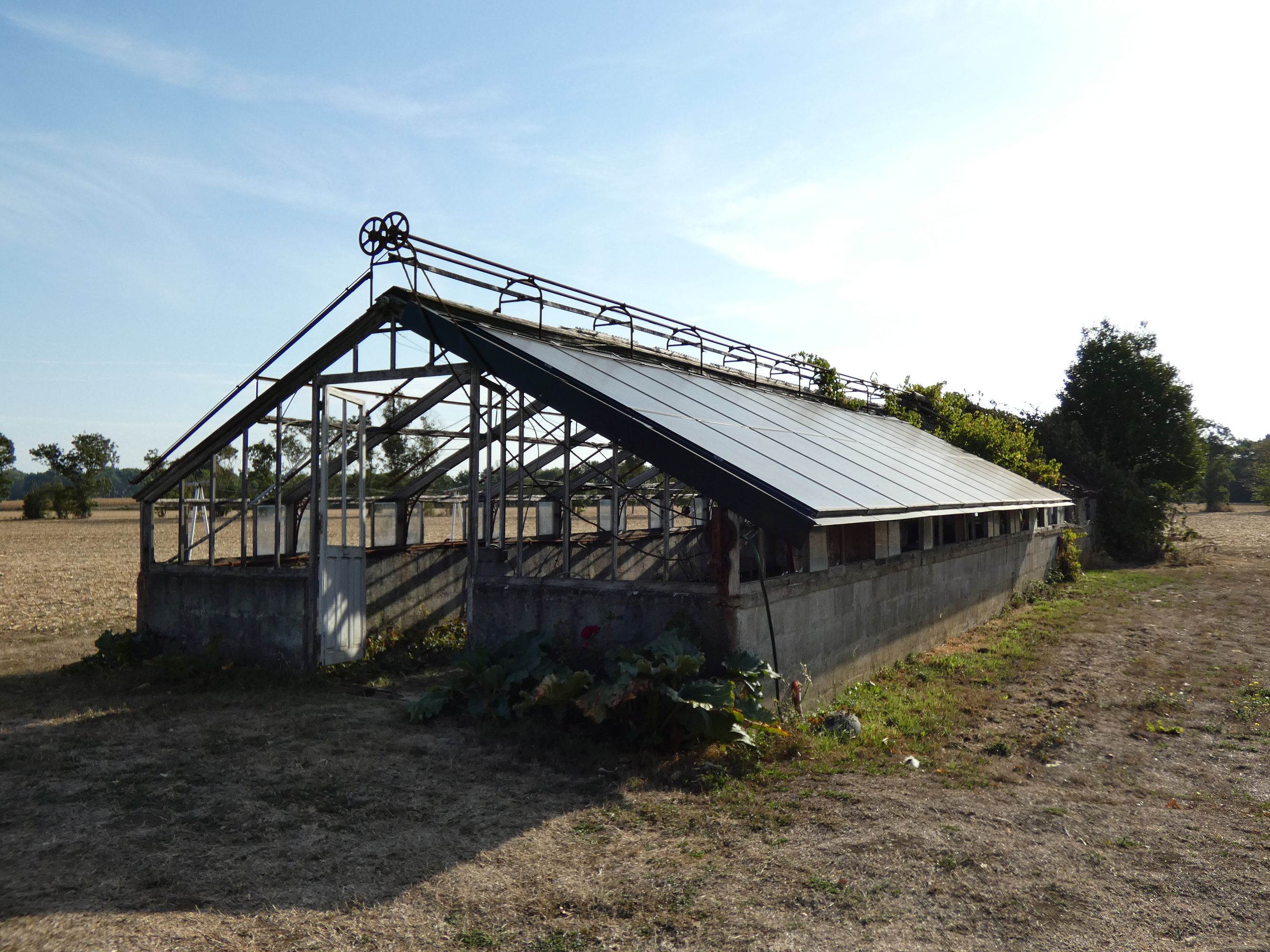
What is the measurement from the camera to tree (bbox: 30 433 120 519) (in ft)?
193

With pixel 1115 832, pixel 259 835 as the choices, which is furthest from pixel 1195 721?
pixel 259 835

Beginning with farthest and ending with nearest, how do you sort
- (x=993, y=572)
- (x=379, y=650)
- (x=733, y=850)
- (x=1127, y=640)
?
(x=993, y=572), (x=1127, y=640), (x=379, y=650), (x=733, y=850)

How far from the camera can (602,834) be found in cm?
639

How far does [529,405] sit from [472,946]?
7.21 meters

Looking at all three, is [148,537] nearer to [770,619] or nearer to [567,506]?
[567,506]

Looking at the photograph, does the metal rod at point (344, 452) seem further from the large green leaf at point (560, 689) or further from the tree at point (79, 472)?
the tree at point (79, 472)

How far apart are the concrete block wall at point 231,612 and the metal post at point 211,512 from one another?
0.80 feet

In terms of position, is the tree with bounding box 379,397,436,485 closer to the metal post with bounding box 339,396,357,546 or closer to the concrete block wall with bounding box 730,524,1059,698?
the metal post with bounding box 339,396,357,546

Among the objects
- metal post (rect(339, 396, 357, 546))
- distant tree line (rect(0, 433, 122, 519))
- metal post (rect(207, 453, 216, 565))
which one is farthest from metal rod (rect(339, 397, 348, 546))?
distant tree line (rect(0, 433, 122, 519))

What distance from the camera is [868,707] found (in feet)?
32.8

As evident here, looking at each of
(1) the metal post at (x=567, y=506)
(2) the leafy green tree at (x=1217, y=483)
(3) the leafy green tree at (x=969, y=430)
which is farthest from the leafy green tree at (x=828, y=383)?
(2) the leafy green tree at (x=1217, y=483)

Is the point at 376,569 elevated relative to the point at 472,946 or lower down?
elevated

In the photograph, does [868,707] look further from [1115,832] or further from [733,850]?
[733,850]

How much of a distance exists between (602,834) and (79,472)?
2725 inches
